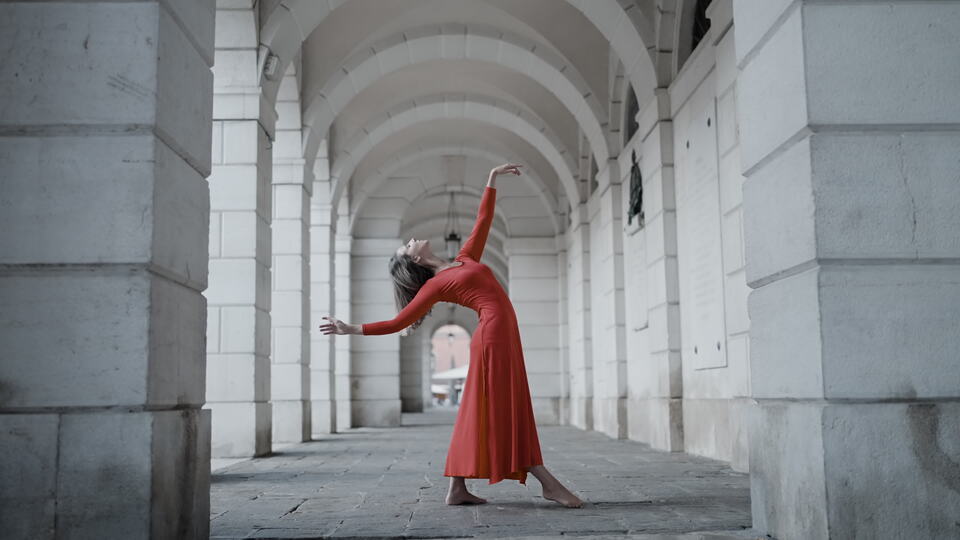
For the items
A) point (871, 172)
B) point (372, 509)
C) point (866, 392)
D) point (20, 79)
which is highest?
point (20, 79)

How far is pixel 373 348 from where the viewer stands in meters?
19.0

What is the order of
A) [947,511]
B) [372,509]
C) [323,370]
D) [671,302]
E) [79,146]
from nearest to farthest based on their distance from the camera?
[947,511] → [79,146] → [372,509] → [671,302] → [323,370]

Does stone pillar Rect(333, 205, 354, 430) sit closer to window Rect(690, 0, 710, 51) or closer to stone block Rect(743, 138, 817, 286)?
window Rect(690, 0, 710, 51)

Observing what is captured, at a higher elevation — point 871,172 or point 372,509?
point 871,172

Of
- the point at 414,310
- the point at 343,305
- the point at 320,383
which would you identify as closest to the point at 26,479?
the point at 414,310

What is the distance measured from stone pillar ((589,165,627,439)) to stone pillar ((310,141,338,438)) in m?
4.56

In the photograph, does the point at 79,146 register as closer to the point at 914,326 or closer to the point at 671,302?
the point at 914,326

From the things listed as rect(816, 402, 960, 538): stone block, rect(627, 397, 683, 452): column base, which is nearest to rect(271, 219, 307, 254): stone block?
rect(627, 397, 683, 452): column base

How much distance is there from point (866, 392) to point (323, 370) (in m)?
13.4

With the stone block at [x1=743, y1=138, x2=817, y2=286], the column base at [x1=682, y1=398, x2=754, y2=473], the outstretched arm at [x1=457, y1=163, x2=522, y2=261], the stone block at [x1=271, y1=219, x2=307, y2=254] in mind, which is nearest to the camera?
the stone block at [x1=743, y1=138, x2=817, y2=286]

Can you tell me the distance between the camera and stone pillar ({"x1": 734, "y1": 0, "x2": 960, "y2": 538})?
3.13 m

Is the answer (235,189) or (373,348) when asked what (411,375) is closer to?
(373,348)

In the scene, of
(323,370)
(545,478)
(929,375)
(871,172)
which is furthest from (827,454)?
(323,370)

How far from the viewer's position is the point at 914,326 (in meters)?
3.22
